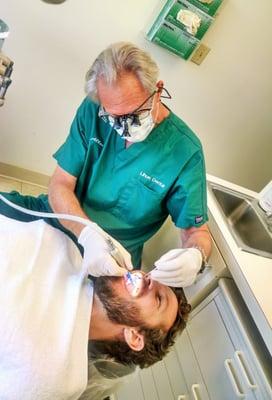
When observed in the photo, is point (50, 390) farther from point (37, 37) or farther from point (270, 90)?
point (270, 90)

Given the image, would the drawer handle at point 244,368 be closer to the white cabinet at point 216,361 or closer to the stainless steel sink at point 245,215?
the white cabinet at point 216,361

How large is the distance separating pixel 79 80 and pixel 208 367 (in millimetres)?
1647

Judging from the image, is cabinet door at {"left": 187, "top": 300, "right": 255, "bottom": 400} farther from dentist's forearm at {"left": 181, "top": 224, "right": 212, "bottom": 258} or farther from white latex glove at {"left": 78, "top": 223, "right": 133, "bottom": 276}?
white latex glove at {"left": 78, "top": 223, "right": 133, "bottom": 276}

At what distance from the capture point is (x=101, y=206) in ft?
4.35

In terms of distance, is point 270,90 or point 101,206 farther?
point 270,90

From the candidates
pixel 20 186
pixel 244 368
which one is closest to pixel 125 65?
pixel 244 368

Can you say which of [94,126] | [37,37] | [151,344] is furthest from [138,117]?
[37,37]

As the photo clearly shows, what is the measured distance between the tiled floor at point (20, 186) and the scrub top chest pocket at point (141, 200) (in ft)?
4.01

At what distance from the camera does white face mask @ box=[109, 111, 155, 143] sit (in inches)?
43.0

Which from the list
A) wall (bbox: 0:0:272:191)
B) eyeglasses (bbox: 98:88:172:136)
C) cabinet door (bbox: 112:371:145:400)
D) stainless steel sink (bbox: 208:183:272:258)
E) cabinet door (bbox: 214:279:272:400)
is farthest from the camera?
wall (bbox: 0:0:272:191)

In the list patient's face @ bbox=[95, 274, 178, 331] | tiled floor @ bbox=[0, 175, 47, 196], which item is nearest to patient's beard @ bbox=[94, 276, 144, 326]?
patient's face @ bbox=[95, 274, 178, 331]

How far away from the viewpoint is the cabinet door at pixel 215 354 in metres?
1.00

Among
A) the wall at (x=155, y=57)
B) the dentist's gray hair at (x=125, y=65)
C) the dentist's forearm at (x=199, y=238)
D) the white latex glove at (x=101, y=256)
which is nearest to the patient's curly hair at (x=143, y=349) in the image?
the white latex glove at (x=101, y=256)

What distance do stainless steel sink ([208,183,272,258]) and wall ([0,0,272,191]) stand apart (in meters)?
0.63
